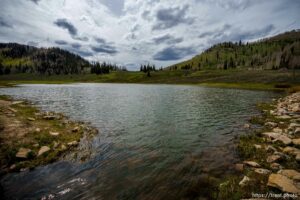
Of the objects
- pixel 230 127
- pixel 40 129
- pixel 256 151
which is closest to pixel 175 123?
pixel 230 127

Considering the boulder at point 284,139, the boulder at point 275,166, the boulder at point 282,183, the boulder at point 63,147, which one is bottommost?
the boulder at point 63,147

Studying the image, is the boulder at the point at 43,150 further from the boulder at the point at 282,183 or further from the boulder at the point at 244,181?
the boulder at the point at 282,183

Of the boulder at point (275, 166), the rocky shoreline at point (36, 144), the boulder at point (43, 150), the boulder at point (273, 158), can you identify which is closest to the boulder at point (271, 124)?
the boulder at point (273, 158)

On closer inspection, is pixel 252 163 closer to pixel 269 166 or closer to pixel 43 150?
pixel 269 166

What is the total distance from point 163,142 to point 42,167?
31.1 ft

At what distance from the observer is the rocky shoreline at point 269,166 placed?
29.6 feet

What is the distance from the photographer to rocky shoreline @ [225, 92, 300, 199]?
9.02m

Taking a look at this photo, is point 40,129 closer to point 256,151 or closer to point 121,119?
point 121,119

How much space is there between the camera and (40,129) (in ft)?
62.2

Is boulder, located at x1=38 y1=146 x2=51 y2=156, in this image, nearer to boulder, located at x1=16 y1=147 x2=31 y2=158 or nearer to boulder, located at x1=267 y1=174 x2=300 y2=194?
boulder, located at x1=16 y1=147 x2=31 y2=158

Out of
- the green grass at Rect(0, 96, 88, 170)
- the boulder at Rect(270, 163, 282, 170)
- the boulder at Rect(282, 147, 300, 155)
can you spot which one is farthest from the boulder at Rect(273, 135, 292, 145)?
the green grass at Rect(0, 96, 88, 170)

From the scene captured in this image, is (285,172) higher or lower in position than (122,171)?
higher

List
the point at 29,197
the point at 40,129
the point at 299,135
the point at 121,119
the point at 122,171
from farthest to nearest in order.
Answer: the point at 121,119 < the point at 40,129 < the point at 299,135 < the point at 122,171 < the point at 29,197

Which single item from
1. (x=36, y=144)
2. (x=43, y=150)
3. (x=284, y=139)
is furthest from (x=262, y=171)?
(x=36, y=144)
